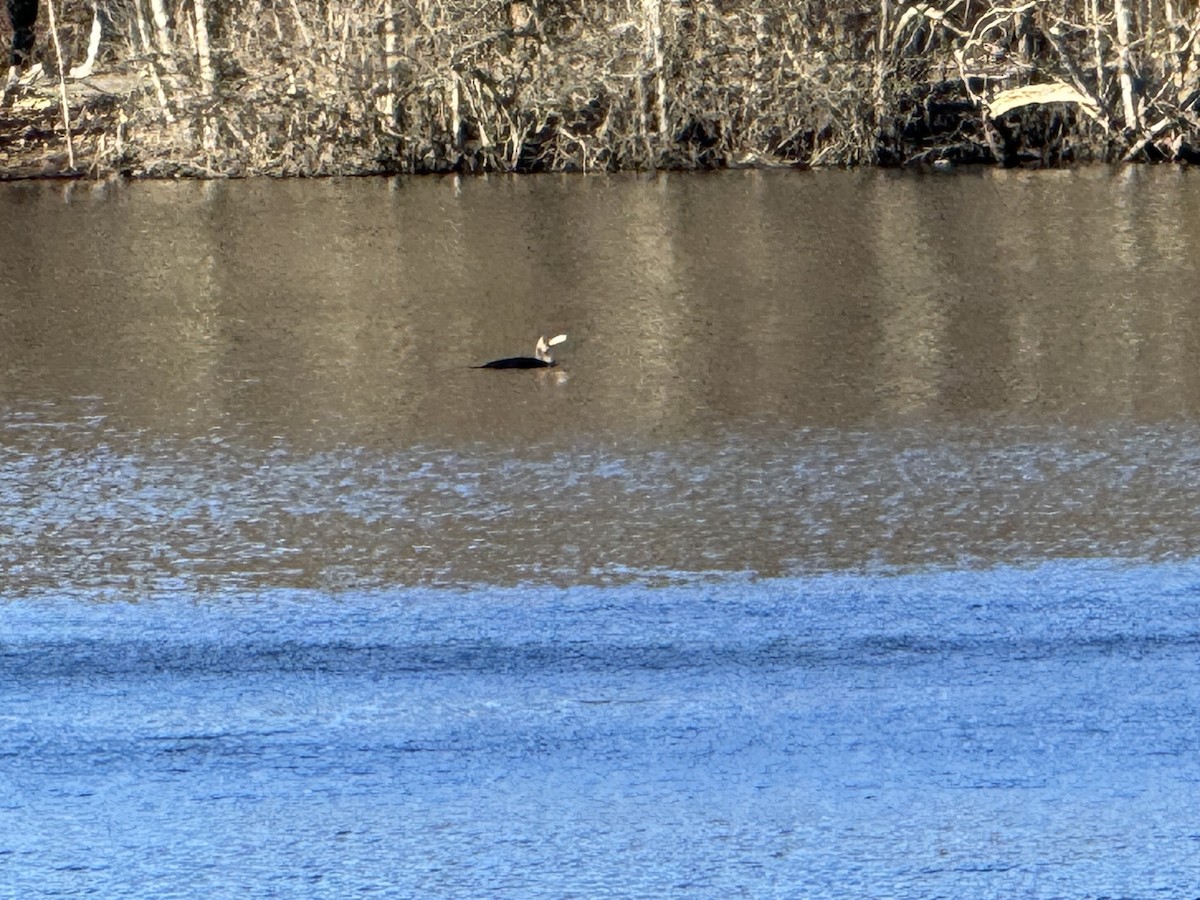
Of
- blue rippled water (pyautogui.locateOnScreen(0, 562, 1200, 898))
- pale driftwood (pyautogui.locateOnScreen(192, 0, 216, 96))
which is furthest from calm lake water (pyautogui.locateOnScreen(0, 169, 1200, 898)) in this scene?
pale driftwood (pyautogui.locateOnScreen(192, 0, 216, 96))

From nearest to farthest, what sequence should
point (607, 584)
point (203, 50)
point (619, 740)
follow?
point (619, 740) → point (607, 584) → point (203, 50)

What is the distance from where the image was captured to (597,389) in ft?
29.7

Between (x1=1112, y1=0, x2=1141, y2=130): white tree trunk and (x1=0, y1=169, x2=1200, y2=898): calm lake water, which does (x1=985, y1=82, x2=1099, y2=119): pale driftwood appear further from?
(x1=0, y1=169, x2=1200, y2=898): calm lake water

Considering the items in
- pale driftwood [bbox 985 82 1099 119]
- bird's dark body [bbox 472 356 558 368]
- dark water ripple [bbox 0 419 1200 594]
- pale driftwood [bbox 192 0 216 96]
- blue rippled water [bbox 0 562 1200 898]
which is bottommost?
blue rippled water [bbox 0 562 1200 898]

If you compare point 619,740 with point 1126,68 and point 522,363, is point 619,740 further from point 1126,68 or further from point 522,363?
point 1126,68

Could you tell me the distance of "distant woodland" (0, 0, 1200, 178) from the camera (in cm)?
1933

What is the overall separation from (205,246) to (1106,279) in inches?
256

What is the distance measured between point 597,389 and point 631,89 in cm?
1141

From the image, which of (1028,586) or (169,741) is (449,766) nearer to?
(169,741)

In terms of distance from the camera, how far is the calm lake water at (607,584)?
13.5ft

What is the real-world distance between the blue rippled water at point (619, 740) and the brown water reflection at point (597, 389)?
20.0 inches

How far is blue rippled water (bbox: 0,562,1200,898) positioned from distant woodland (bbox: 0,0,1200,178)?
14089 mm

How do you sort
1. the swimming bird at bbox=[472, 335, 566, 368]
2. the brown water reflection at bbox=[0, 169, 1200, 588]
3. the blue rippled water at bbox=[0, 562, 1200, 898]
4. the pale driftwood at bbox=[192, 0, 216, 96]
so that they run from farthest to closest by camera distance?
the pale driftwood at bbox=[192, 0, 216, 96] → the swimming bird at bbox=[472, 335, 566, 368] → the brown water reflection at bbox=[0, 169, 1200, 588] → the blue rippled water at bbox=[0, 562, 1200, 898]

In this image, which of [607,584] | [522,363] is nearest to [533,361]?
[522,363]
